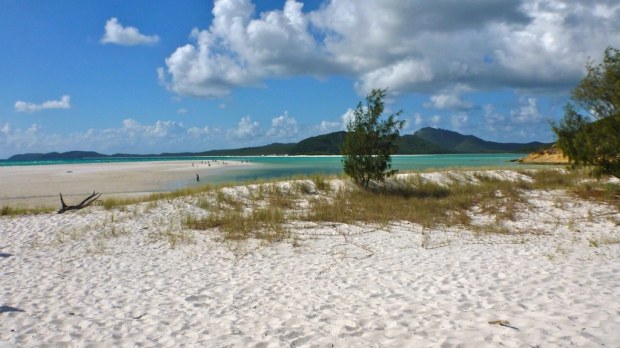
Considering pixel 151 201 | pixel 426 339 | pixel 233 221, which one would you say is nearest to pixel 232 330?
pixel 426 339

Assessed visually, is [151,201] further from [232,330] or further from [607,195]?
[607,195]

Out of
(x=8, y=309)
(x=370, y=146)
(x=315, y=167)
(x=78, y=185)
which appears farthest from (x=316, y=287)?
(x=315, y=167)

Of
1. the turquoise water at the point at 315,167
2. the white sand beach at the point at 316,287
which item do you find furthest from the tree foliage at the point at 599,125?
the turquoise water at the point at 315,167

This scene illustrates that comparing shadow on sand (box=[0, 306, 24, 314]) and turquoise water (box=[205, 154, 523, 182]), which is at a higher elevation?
turquoise water (box=[205, 154, 523, 182])

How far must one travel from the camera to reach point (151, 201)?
16766 mm

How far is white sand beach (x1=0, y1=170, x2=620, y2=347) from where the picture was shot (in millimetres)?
5160

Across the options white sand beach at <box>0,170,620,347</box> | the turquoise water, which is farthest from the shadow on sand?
the turquoise water

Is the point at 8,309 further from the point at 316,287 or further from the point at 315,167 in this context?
the point at 315,167

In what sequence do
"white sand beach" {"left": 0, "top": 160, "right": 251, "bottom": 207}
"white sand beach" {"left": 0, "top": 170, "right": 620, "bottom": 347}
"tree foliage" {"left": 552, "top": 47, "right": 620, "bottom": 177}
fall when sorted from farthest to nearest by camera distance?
1. "white sand beach" {"left": 0, "top": 160, "right": 251, "bottom": 207}
2. "tree foliage" {"left": 552, "top": 47, "right": 620, "bottom": 177}
3. "white sand beach" {"left": 0, "top": 170, "right": 620, "bottom": 347}

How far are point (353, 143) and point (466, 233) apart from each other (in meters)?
9.79

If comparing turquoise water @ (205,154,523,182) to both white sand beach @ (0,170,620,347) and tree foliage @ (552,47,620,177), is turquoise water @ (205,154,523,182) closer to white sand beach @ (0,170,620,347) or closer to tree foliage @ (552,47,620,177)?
tree foliage @ (552,47,620,177)

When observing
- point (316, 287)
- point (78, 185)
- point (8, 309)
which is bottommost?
point (316, 287)

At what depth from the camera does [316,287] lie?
7.16 metres

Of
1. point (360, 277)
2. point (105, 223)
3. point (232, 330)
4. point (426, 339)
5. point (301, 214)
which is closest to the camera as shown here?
point (426, 339)
